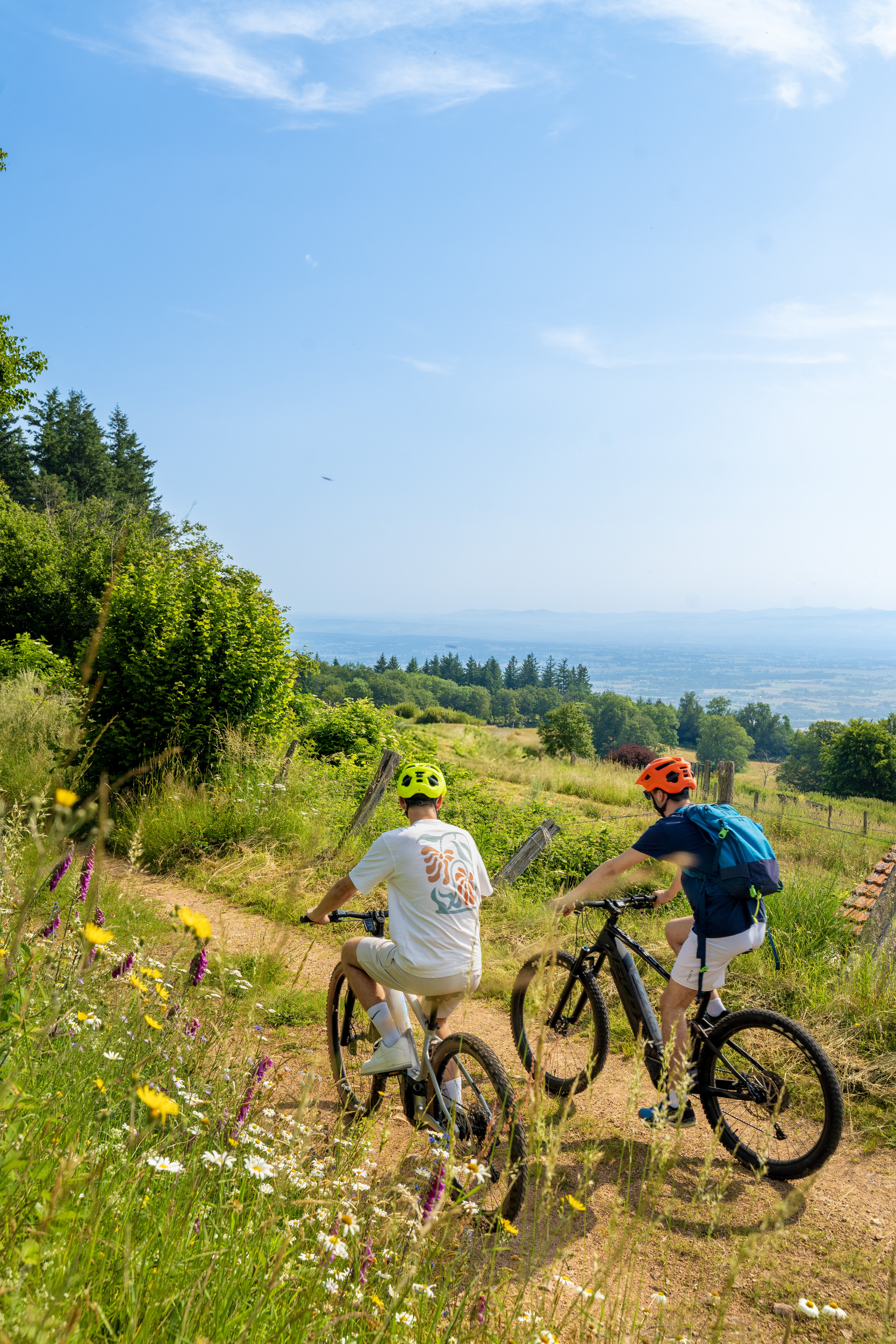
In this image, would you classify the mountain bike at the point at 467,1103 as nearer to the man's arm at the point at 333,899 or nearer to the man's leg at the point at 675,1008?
the man's arm at the point at 333,899

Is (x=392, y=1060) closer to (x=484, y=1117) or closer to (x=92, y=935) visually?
(x=484, y=1117)

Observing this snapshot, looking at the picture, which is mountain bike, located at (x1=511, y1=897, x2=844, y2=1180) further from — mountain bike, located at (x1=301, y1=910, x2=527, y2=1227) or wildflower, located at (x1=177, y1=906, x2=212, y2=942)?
wildflower, located at (x1=177, y1=906, x2=212, y2=942)

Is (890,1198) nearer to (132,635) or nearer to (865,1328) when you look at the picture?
(865,1328)

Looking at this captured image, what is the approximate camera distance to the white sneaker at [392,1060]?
140 inches

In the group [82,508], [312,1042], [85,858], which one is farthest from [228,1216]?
[82,508]

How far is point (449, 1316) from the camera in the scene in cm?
196

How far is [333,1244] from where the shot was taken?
175 centimetres

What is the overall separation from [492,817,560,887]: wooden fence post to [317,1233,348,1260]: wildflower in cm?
656

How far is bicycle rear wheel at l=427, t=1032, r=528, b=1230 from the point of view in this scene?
2.91 metres

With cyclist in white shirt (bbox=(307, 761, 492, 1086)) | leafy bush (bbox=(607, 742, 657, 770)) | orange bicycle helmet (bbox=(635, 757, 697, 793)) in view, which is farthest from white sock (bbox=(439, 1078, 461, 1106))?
leafy bush (bbox=(607, 742, 657, 770))

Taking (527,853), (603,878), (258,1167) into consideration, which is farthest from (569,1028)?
(527,853)

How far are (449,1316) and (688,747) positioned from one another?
5282 inches

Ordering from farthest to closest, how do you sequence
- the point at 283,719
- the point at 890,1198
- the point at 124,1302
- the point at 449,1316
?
1. the point at 283,719
2. the point at 890,1198
3. the point at 449,1316
4. the point at 124,1302

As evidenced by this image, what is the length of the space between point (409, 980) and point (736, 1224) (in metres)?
1.90
